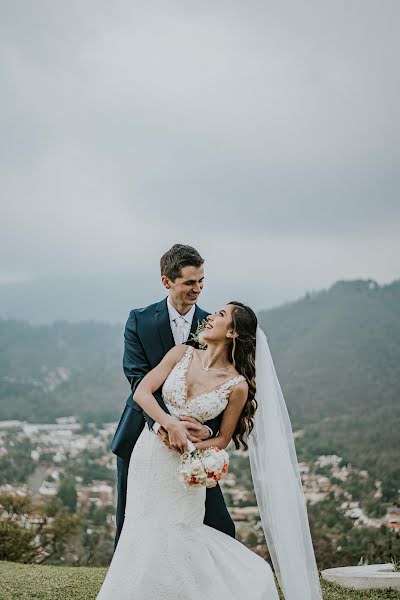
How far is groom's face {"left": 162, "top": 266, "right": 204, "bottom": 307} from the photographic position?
16.1 ft

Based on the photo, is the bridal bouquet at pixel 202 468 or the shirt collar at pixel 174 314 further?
the shirt collar at pixel 174 314

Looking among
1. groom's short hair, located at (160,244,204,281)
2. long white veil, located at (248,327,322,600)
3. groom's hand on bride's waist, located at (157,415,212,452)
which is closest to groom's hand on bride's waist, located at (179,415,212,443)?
groom's hand on bride's waist, located at (157,415,212,452)

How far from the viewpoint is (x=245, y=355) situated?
474 cm

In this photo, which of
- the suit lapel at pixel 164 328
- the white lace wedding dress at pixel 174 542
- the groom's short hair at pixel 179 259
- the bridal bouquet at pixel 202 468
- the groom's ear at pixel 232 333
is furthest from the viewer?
the suit lapel at pixel 164 328

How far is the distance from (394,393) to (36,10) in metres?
24.5

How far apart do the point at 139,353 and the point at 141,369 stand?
0.12m

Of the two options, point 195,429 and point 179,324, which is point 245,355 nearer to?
point 195,429

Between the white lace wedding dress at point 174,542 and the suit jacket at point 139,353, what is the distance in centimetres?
31

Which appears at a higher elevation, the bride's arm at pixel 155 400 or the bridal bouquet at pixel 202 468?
the bride's arm at pixel 155 400

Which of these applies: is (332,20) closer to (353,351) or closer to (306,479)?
(353,351)

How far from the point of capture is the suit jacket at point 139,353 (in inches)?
200

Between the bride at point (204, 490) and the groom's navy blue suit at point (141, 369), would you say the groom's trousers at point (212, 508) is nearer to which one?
the groom's navy blue suit at point (141, 369)

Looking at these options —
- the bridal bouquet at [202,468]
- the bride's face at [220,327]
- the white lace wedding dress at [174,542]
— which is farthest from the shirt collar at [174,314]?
the bridal bouquet at [202,468]

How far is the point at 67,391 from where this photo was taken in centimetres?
5712
